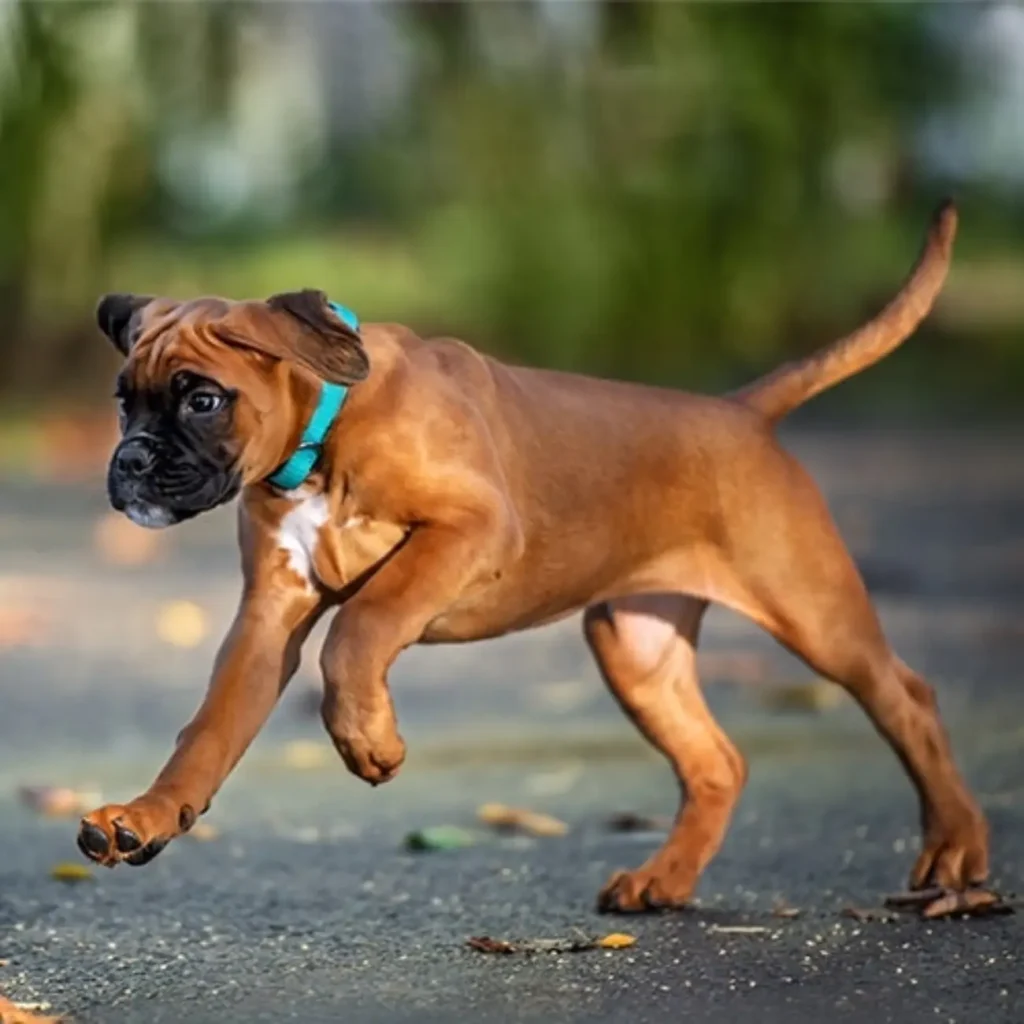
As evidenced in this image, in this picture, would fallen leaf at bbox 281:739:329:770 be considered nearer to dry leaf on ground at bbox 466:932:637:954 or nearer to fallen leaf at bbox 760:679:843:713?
fallen leaf at bbox 760:679:843:713

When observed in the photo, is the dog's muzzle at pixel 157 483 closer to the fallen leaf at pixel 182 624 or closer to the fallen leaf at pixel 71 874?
the fallen leaf at pixel 71 874

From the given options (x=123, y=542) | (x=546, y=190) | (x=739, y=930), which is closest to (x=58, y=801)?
(x=739, y=930)

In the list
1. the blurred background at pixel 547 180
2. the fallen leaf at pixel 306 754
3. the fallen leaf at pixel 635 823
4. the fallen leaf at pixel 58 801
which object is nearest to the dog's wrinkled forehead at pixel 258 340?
the fallen leaf at pixel 635 823

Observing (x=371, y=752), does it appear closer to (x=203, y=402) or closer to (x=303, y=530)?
(x=303, y=530)

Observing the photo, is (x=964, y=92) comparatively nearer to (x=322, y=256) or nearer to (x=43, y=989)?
(x=322, y=256)

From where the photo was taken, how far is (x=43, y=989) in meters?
3.78

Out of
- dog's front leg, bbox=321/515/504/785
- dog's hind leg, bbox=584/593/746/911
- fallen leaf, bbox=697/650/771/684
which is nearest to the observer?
dog's front leg, bbox=321/515/504/785

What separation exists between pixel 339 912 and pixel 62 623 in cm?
432

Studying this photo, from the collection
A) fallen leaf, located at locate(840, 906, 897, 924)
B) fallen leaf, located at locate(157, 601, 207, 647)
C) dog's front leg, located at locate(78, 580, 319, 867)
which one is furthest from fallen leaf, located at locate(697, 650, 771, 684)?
dog's front leg, located at locate(78, 580, 319, 867)

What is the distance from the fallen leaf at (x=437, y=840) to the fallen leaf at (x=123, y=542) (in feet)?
16.6

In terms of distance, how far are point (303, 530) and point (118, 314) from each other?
1.54 feet

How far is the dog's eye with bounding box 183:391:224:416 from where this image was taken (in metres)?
3.77

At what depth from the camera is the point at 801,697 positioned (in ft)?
23.0

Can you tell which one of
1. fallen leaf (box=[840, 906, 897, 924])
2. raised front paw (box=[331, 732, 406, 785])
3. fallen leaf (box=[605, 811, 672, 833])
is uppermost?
raised front paw (box=[331, 732, 406, 785])
